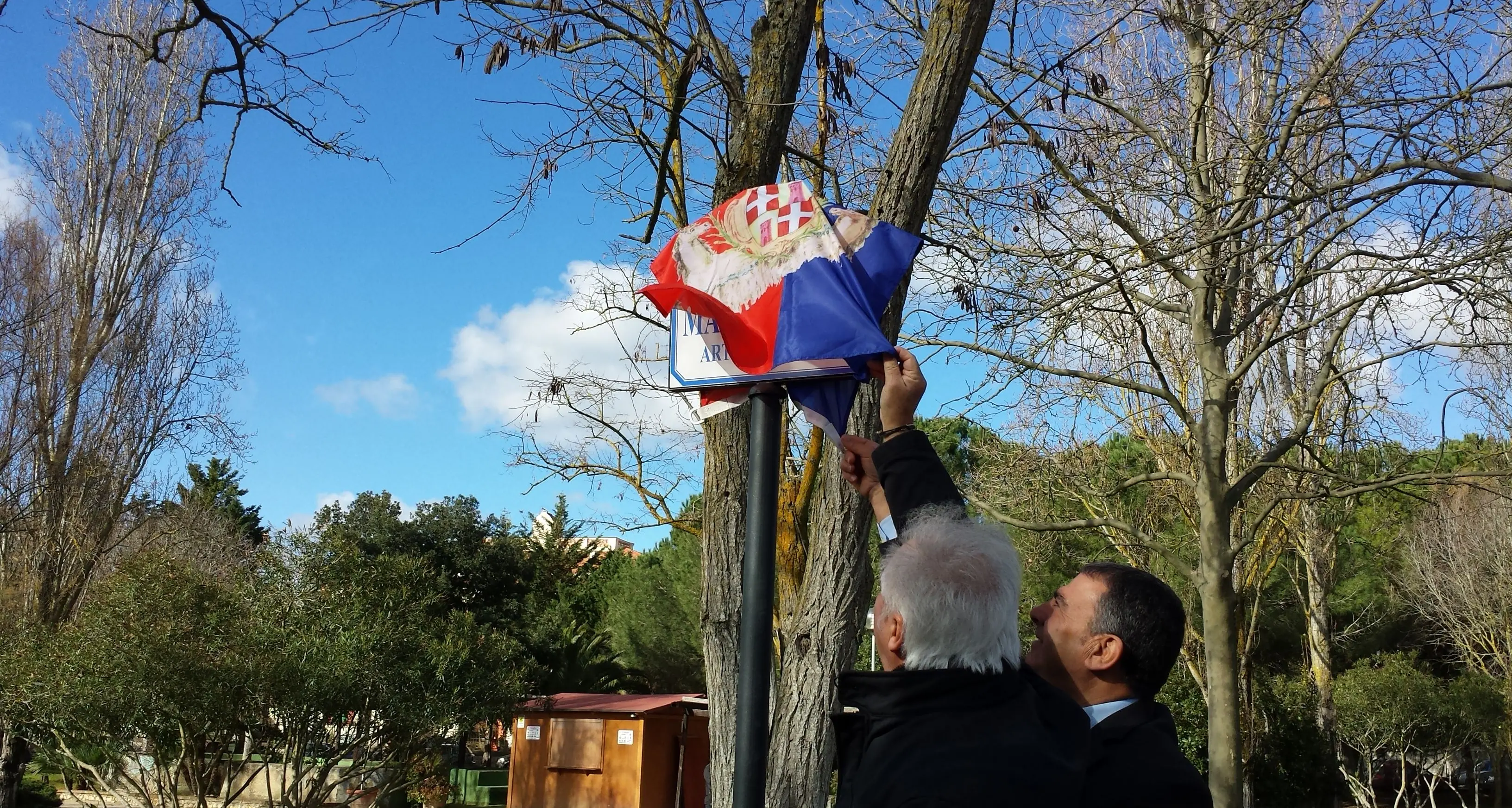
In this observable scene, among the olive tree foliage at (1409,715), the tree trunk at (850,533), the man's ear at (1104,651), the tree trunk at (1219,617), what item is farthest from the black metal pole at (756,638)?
the olive tree foliage at (1409,715)

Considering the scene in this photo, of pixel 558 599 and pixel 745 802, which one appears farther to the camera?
pixel 558 599

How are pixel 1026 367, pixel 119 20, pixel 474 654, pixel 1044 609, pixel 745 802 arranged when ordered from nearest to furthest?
pixel 745 802 < pixel 1044 609 < pixel 1026 367 < pixel 474 654 < pixel 119 20

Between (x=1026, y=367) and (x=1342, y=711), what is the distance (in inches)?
608

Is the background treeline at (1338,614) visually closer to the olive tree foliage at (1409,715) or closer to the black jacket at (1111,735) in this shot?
the olive tree foliage at (1409,715)

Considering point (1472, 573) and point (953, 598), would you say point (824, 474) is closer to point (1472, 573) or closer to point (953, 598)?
point (953, 598)

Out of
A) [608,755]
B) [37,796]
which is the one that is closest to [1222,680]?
[608,755]

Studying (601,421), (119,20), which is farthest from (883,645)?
(119,20)

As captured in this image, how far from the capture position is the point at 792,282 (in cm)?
258

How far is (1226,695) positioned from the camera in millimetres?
10133

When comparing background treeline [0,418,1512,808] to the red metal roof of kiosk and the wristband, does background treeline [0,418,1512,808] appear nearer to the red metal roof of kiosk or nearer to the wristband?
the red metal roof of kiosk

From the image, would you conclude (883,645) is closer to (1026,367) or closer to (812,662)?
(812,662)

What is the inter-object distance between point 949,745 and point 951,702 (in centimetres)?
8

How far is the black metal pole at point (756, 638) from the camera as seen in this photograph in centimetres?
223

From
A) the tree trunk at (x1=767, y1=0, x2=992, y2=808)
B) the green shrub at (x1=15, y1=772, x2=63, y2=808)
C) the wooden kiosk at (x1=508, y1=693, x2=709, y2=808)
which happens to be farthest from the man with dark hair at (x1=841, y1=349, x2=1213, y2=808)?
the green shrub at (x1=15, y1=772, x2=63, y2=808)
